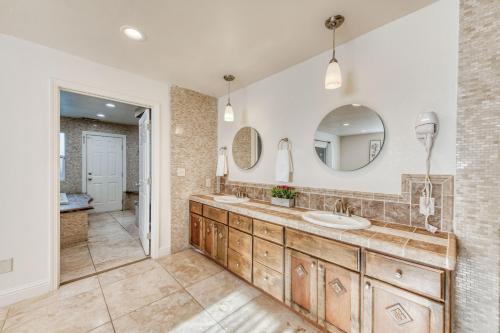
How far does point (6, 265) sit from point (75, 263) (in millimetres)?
844

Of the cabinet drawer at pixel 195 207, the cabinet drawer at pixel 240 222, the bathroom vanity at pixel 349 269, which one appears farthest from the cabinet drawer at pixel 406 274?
the cabinet drawer at pixel 195 207

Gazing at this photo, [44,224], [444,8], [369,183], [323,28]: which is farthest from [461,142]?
[44,224]

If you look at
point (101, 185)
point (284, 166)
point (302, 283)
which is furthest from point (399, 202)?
point (101, 185)

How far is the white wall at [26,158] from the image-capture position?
1819mm

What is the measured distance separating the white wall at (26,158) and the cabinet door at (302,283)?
7.72 feet

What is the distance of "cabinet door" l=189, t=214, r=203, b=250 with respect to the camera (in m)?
2.75

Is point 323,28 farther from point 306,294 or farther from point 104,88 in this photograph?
point 104,88

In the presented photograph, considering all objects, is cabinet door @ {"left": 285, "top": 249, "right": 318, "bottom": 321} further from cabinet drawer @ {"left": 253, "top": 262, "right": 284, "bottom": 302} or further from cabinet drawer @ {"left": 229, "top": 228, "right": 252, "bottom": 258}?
cabinet drawer @ {"left": 229, "top": 228, "right": 252, "bottom": 258}

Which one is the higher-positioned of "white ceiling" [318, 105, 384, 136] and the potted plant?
"white ceiling" [318, 105, 384, 136]

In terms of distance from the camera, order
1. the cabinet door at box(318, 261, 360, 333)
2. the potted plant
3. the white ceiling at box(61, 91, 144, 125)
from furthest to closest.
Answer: the white ceiling at box(61, 91, 144, 125)
the potted plant
the cabinet door at box(318, 261, 360, 333)

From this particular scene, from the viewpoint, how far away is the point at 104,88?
2328 millimetres

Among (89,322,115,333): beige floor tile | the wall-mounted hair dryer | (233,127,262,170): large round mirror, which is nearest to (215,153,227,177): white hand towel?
(233,127,262,170): large round mirror

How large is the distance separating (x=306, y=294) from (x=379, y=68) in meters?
1.93

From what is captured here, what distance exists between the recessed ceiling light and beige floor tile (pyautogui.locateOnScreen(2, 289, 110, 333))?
2419 millimetres
